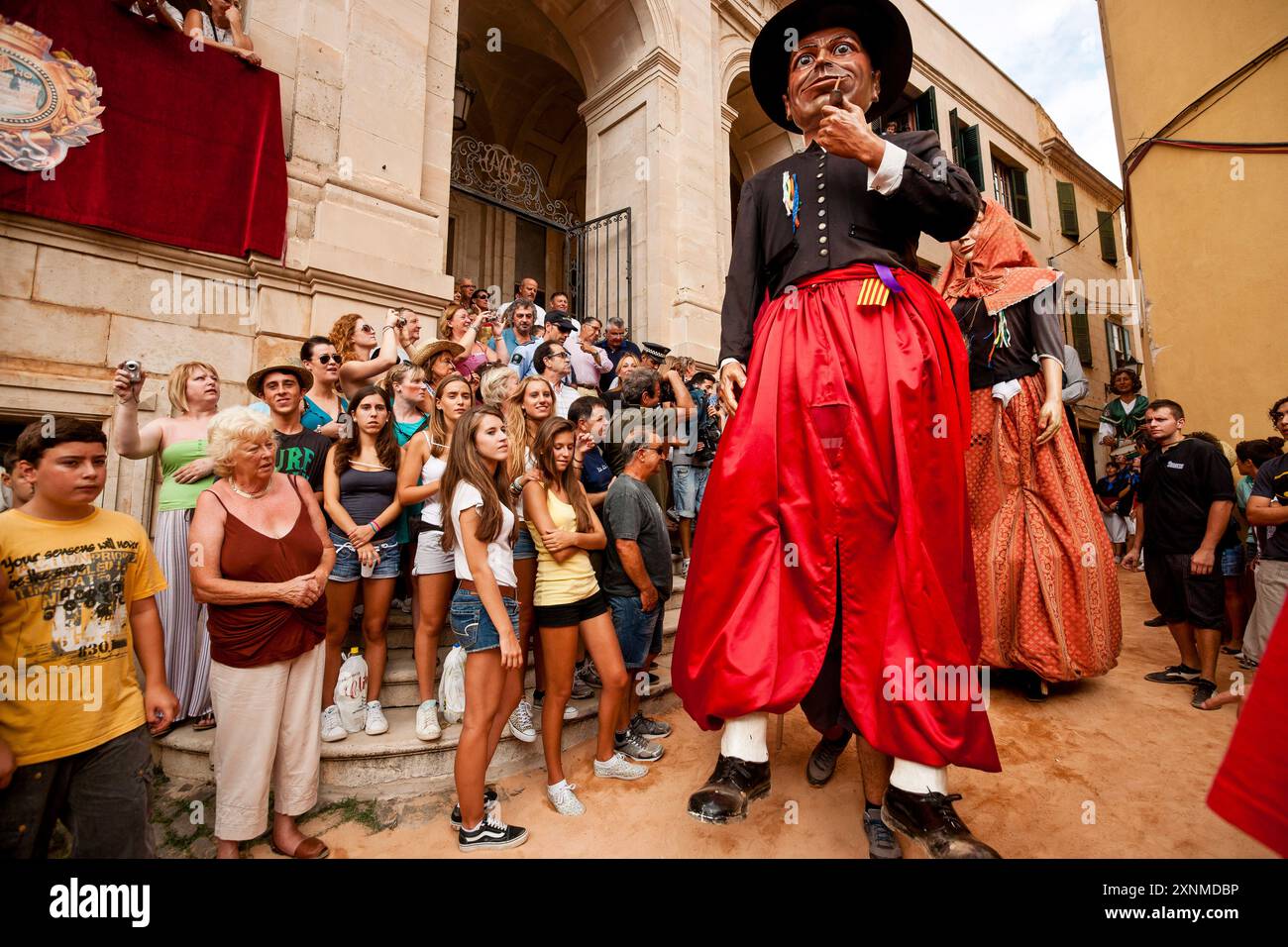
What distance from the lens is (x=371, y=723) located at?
3137mm

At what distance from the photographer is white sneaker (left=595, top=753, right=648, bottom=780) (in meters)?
3.06

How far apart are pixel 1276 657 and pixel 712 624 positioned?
1244 mm

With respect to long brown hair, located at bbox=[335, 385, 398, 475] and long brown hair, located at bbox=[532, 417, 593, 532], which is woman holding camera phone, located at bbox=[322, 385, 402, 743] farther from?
long brown hair, located at bbox=[532, 417, 593, 532]

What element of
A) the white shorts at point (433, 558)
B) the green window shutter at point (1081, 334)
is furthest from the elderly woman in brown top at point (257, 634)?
the green window shutter at point (1081, 334)

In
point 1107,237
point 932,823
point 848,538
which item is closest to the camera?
point 932,823

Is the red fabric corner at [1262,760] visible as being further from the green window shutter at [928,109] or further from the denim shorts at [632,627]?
the green window shutter at [928,109]

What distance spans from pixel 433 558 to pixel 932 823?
283 centimetres

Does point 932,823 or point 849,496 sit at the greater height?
point 849,496

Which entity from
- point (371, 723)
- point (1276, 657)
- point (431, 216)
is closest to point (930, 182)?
point (1276, 657)

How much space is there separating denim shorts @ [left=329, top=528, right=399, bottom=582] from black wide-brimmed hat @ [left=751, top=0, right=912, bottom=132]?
3.13m

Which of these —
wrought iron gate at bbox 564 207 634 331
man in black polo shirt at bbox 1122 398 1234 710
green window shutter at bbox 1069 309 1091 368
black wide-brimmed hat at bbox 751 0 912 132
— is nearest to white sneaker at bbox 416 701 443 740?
black wide-brimmed hat at bbox 751 0 912 132

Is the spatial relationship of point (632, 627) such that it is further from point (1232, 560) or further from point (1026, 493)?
point (1232, 560)

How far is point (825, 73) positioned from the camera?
204 centimetres

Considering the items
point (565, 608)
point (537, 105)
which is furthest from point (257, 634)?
point (537, 105)
